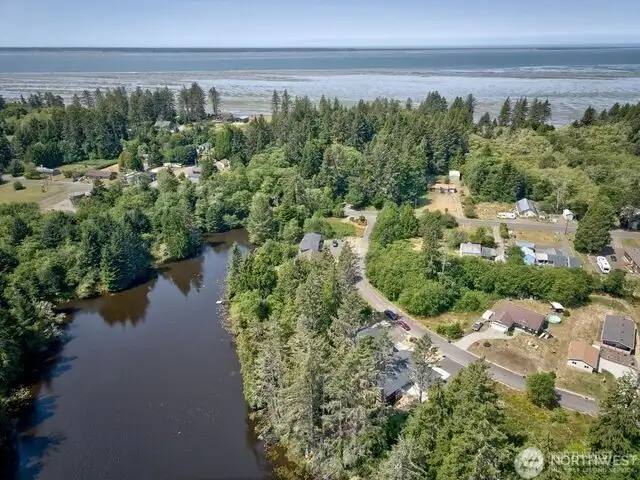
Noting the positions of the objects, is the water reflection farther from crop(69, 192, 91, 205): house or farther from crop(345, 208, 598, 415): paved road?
crop(69, 192, 91, 205): house

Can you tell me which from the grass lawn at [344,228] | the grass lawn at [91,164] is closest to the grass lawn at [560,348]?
the grass lawn at [344,228]

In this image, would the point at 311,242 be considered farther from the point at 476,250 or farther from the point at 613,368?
the point at 613,368

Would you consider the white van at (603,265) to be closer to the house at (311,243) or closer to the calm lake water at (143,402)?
the house at (311,243)

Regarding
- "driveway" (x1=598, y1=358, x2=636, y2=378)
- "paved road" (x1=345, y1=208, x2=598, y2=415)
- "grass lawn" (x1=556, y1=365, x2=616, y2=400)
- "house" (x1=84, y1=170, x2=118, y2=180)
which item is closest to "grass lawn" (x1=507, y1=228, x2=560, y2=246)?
"paved road" (x1=345, y1=208, x2=598, y2=415)

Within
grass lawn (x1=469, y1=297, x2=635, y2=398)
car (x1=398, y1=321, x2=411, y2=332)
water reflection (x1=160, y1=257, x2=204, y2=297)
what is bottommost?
water reflection (x1=160, y1=257, x2=204, y2=297)

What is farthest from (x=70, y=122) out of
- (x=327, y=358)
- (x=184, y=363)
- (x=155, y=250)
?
(x=327, y=358)

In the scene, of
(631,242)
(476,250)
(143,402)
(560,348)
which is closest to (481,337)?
(560,348)

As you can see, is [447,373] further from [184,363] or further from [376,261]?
[184,363]
